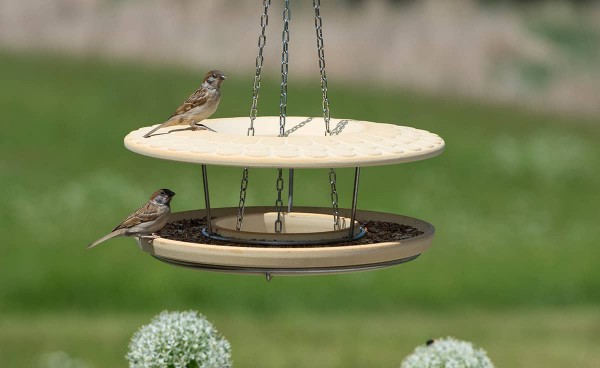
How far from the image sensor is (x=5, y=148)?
15.8 metres

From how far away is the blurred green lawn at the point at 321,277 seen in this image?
40.3 ft

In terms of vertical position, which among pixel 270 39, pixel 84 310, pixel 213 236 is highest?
pixel 213 236

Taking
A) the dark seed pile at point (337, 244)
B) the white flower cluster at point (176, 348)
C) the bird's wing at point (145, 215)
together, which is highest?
the bird's wing at point (145, 215)

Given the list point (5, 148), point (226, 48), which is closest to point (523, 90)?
point (226, 48)

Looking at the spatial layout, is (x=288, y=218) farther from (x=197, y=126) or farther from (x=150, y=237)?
(x=150, y=237)

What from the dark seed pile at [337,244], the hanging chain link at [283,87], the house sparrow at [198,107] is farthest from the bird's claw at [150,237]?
the hanging chain link at [283,87]

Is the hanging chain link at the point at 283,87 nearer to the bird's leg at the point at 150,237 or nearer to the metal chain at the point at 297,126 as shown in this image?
the metal chain at the point at 297,126

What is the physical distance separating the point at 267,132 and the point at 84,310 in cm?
750

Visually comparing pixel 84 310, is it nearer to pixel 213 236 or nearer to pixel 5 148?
pixel 5 148

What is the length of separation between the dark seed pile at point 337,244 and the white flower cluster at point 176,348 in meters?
0.52

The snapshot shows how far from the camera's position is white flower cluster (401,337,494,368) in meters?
5.96

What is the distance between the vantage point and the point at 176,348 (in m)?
6.08

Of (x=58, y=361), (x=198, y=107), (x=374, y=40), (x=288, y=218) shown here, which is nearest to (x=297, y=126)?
(x=288, y=218)

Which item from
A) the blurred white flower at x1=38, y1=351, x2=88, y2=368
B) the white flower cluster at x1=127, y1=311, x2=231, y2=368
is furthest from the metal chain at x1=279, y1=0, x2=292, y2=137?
the blurred white flower at x1=38, y1=351, x2=88, y2=368
